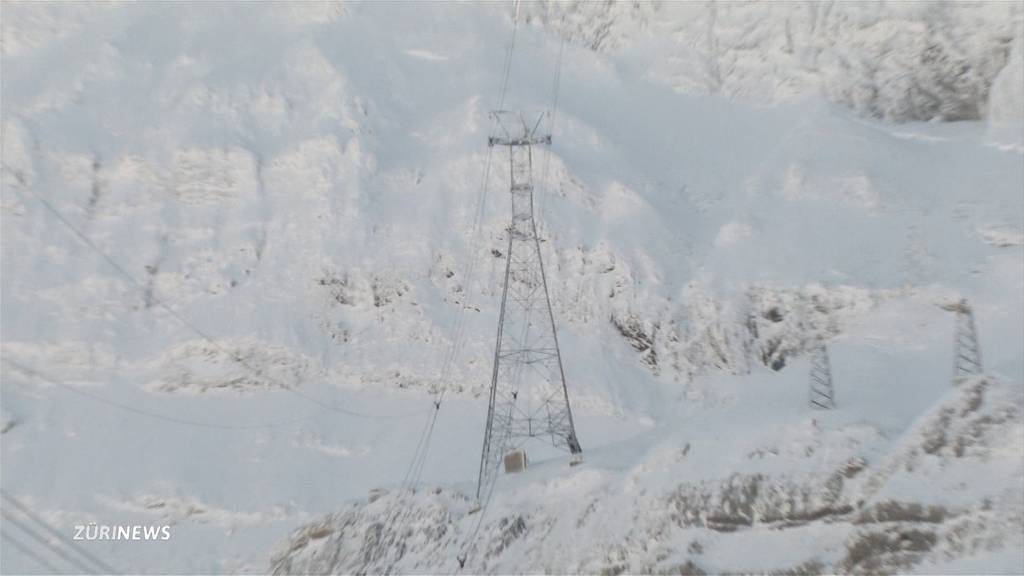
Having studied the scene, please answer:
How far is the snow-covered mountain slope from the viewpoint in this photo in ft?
114

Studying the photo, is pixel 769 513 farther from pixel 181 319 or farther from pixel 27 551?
pixel 181 319

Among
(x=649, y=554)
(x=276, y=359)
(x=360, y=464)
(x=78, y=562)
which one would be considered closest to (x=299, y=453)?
(x=360, y=464)

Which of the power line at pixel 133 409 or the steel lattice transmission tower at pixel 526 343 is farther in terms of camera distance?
the power line at pixel 133 409

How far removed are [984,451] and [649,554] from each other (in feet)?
21.3

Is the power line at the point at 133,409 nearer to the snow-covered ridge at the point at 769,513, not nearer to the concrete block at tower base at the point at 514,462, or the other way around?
the concrete block at tower base at the point at 514,462

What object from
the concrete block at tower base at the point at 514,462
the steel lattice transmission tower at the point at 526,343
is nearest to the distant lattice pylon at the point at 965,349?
the concrete block at tower base at the point at 514,462

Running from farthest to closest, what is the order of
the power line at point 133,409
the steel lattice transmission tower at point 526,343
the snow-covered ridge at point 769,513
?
the power line at point 133,409 → the steel lattice transmission tower at point 526,343 → the snow-covered ridge at point 769,513

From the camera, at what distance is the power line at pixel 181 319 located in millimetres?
38094

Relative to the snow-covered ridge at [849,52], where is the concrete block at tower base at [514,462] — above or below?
below

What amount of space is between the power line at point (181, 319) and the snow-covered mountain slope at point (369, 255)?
13cm

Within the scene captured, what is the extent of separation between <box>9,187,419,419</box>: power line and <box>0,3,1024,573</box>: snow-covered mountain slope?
13 cm

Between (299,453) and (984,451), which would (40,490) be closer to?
(299,453)

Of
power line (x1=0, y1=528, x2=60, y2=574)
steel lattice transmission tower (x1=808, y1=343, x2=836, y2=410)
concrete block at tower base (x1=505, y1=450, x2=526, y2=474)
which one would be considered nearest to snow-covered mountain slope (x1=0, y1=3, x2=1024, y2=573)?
power line (x1=0, y1=528, x2=60, y2=574)

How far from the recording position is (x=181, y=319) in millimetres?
40125
